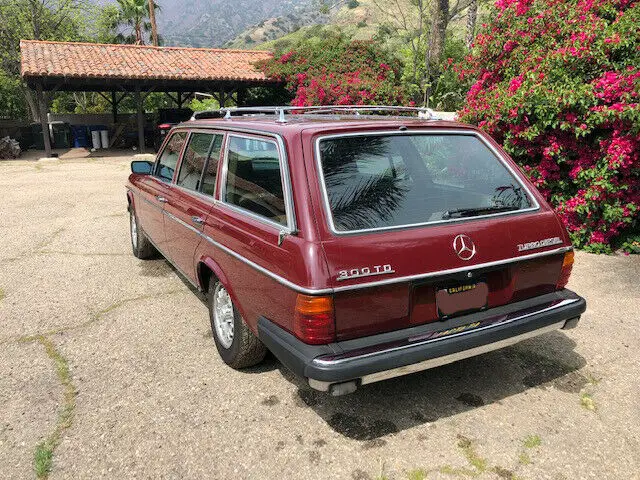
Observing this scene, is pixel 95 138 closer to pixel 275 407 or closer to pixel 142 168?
pixel 142 168

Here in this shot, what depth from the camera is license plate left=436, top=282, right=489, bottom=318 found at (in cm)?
251

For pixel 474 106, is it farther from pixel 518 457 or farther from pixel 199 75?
pixel 199 75

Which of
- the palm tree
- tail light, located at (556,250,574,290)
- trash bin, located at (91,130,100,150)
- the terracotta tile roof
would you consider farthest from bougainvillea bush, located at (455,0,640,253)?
the palm tree

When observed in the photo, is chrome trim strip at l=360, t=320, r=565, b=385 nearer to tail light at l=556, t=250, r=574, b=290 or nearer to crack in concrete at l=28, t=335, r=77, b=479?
tail light at l=556, t=250, r=574, b=290

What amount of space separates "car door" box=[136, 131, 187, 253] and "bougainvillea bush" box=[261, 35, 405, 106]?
983 cm

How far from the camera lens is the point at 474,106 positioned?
21.2 ft

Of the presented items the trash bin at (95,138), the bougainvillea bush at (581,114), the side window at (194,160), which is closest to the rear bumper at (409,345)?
the side window at (194,160)

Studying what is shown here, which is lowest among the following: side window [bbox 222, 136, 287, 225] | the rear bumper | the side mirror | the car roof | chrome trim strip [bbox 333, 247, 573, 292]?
the rear bumper

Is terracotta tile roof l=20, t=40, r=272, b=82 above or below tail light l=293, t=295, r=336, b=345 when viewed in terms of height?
above

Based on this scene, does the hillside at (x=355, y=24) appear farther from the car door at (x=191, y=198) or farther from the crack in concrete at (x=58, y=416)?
the crack in concrete at (x=58, y=416)

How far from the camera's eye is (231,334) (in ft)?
10.7

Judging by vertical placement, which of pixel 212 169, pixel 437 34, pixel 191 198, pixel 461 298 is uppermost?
pixel 437 34

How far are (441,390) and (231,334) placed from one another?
4.61ft

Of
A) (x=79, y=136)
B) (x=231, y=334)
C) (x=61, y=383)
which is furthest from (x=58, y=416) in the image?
(x=79, y=136)
